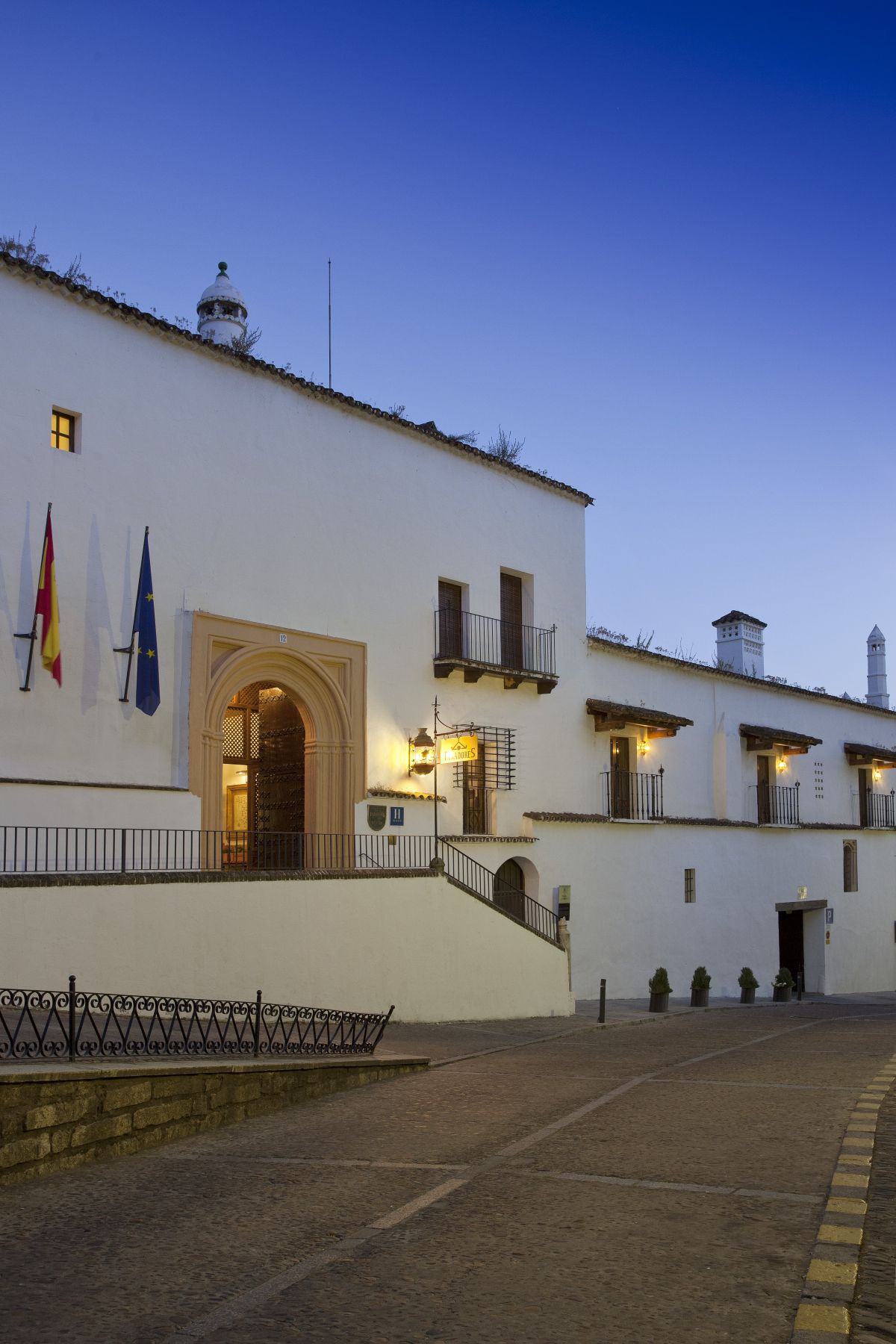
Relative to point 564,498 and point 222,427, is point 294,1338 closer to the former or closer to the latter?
point 222,427

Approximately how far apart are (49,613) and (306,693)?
5.27 m

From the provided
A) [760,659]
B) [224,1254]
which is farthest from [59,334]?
[760,659]

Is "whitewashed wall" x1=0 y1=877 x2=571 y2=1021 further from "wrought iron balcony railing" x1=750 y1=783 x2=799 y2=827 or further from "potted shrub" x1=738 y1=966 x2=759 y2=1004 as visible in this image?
"wrought iron balcony railing" x1=750 y1=783 x2=799 y2=827

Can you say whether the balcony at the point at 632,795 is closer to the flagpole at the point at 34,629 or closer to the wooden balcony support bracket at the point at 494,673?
the wooden balcony support bracket at the point at 494,673

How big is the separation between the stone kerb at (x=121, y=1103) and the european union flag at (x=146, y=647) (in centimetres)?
685

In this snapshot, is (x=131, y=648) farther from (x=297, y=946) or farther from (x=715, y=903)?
(x=715, y=903)

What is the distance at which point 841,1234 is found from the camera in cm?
620

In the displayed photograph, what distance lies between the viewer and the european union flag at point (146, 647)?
1672 cm

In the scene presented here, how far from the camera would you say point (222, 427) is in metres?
18.8

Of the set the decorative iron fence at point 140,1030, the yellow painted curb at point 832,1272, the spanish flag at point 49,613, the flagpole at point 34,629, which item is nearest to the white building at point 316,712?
the flagpole at point 34,629

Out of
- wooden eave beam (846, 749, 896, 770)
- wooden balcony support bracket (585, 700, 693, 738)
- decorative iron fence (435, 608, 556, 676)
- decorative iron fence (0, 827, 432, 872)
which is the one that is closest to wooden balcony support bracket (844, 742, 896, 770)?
wooden eave beam (846, 749, 896, 770)

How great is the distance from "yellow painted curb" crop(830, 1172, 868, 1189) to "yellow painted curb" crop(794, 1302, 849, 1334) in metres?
2.12

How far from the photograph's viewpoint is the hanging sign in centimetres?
2148

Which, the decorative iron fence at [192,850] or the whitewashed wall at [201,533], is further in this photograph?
the whitewashed wall at [201,533]
